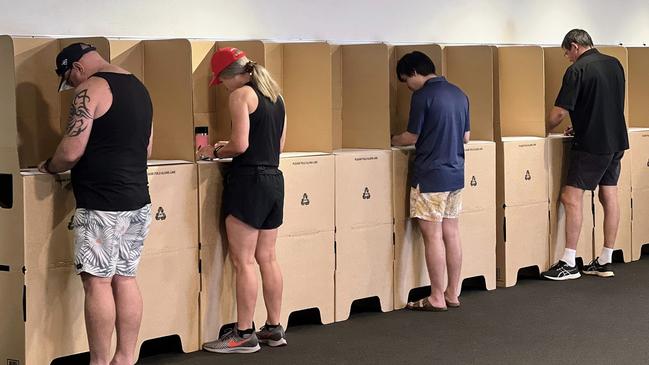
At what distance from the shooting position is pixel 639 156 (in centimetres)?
763

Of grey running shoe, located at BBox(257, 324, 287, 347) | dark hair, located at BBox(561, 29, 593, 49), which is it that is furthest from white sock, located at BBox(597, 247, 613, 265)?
grey running shoe, located at BBox(257, 324, 287, 347)

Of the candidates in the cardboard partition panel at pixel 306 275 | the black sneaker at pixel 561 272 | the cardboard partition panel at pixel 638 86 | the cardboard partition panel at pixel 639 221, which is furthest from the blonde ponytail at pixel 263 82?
the cardboard partition panel at pixel 638 86

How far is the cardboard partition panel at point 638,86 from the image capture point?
7.83 meters

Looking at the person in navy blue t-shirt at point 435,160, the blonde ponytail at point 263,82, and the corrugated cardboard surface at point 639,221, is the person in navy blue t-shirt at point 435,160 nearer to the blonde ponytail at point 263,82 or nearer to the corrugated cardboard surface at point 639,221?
the blonde ponytail at point 263,82

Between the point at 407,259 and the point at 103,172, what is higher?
the point at 103,172

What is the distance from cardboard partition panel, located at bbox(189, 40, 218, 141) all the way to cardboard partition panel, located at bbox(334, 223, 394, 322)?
91 cm

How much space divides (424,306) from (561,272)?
128 cm

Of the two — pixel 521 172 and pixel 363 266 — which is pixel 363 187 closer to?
pixel 363 266

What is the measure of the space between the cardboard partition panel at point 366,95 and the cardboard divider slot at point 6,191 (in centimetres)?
220

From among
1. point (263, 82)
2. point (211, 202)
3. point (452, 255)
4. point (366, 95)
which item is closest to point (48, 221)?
point (211, 202)

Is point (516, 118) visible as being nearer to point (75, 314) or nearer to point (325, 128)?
point (325, 128)

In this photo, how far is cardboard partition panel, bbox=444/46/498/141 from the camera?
6453 mm

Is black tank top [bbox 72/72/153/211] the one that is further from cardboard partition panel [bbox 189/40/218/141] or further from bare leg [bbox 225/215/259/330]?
cardboard partition panel [bbox 189/40/218/141]

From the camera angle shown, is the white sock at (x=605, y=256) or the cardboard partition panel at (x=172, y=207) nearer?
the cardboard partition panel at (x=172, y=207)
